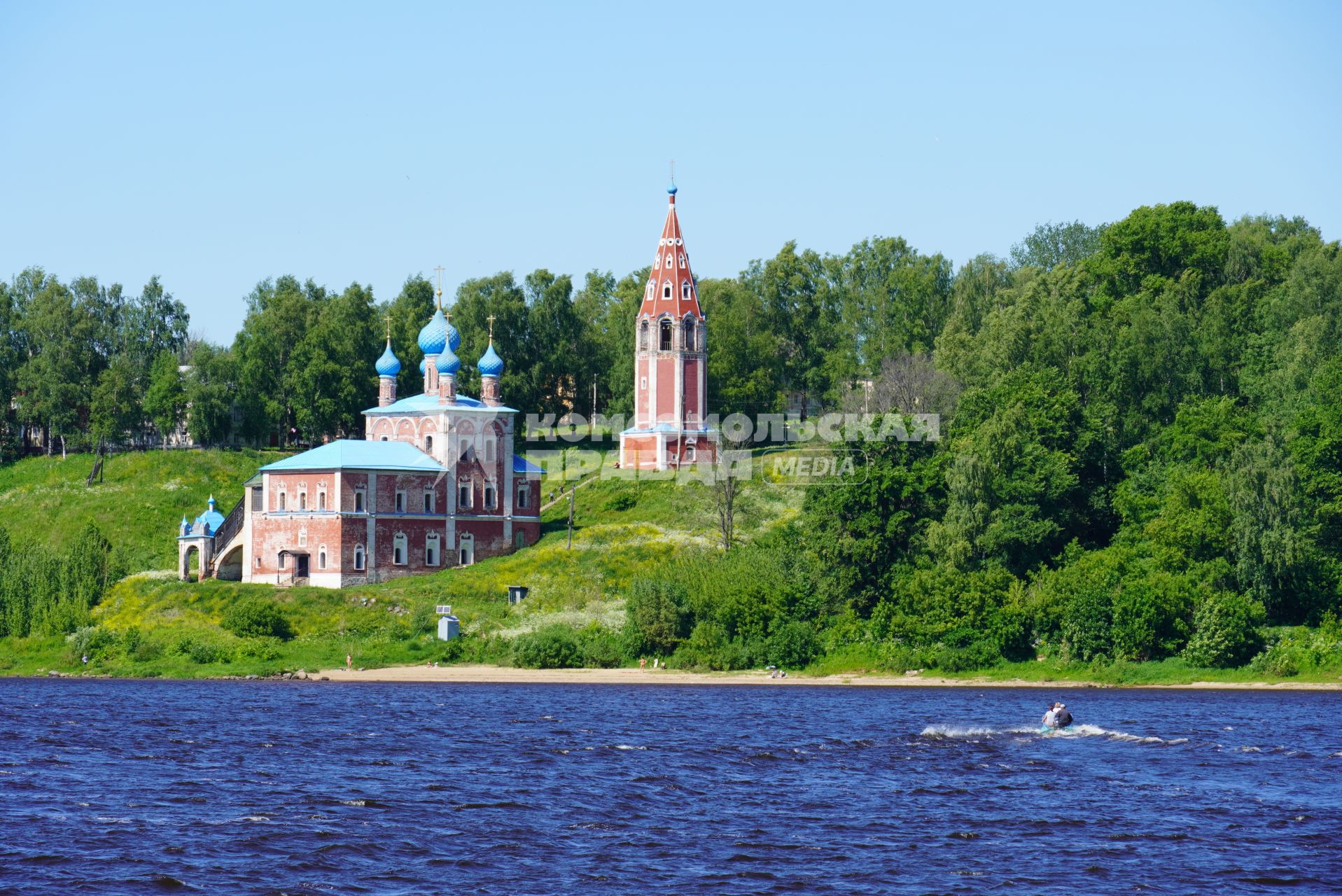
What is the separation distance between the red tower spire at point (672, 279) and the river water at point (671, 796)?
40366mm

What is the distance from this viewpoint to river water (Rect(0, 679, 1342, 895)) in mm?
27469

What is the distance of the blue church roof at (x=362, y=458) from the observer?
2916 inches

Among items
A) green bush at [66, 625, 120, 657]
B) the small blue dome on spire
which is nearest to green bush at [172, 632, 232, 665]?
green bush at [66, 625, 120, 657]

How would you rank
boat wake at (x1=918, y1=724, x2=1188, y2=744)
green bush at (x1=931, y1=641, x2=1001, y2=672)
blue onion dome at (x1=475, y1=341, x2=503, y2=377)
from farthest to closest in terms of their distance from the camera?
blue onion dome at (x1=475, y1=341, x2=503, y2=377) → green bush at (x1=931, y1=641, x2=1001, y2=672) → boat wake at (x1=918, y1=724, x2=1188, y2=744)

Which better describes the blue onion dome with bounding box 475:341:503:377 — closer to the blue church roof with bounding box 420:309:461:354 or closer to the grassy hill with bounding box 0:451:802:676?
the blue church roof with bounding box 420:309:461:354

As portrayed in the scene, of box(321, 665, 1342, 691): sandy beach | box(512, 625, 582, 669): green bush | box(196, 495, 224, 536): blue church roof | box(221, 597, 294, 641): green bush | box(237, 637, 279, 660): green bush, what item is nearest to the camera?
box(321, 665, 1342, 691): sandy beach

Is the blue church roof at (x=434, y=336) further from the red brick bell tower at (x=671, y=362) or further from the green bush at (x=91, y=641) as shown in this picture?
the green bush at (x=91, y=641)

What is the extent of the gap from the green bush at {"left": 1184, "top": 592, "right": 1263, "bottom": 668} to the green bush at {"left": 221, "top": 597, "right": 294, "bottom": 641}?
3186cm

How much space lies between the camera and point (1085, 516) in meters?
69.9

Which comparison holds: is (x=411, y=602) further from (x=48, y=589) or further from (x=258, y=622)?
(x=48, y=589)

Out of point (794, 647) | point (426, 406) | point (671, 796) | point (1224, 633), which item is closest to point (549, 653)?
point (794, 647)

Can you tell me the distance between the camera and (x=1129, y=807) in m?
33.2

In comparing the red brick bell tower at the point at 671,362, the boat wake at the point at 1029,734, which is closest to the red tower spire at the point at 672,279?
the red brick bell tower at the point at 671,362

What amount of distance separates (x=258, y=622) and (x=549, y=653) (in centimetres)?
1174
